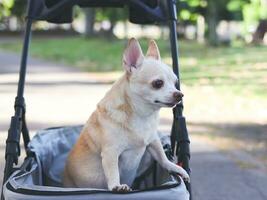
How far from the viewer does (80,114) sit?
8891mm

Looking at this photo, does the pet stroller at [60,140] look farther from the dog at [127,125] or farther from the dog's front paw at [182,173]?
the dog at [127,125]

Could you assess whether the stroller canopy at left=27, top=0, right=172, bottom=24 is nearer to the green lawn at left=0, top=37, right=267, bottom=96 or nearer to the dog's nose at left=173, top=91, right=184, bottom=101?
the dog's nose at left=173, top=91, right=184, bottom=101

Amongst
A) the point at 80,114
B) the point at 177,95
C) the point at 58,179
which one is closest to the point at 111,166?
the point at 177,95

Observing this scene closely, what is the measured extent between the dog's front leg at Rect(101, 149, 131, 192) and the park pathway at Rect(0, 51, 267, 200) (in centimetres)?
205

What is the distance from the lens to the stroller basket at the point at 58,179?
2.80m

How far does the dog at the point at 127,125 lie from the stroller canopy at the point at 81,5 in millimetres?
495

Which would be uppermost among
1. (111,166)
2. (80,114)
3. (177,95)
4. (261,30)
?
(177,95)

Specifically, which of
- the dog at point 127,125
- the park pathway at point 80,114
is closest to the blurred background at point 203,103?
the park pathway at point 80,114

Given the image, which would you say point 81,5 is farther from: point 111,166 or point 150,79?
point 111,166

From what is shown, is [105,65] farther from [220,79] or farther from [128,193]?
[128,193]

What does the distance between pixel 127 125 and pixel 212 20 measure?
22.4 m

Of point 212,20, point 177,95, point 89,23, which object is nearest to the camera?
point 177,95

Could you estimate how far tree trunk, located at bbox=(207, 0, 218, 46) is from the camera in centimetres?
2511

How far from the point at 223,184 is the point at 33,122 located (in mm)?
3493
